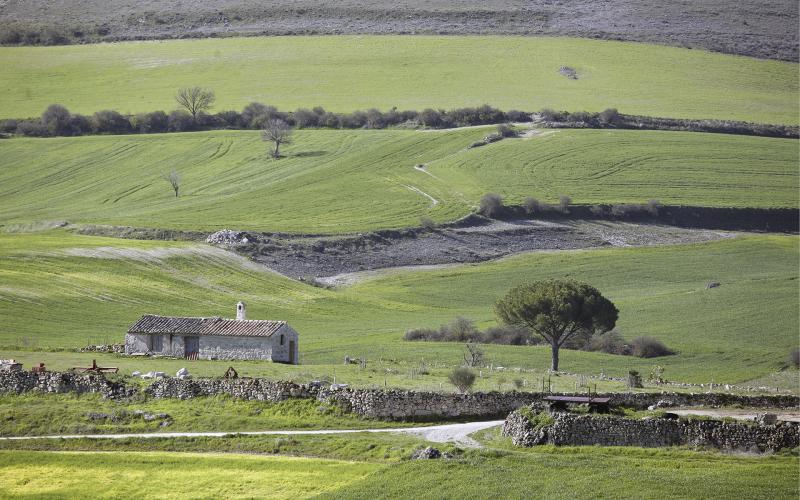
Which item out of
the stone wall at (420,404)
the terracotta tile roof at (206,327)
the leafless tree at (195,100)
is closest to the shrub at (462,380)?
the stone wall at (420,404)

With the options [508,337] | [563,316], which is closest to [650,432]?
[563,316]

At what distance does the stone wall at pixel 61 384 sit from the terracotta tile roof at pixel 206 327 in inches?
468

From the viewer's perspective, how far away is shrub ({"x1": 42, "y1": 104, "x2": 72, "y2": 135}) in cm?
14750

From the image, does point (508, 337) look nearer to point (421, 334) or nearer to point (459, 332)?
point (459, 332)

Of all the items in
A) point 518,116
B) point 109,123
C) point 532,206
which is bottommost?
point 532,206

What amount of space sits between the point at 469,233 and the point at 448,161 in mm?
24243

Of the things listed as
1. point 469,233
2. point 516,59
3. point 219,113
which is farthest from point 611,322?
point 516,59

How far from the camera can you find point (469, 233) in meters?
112

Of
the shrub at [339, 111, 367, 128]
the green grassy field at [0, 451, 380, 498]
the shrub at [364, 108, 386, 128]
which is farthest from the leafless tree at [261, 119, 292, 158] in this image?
the green grassy field at [0, 451, 380, 498]

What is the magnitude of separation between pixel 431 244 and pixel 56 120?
60.4 meters

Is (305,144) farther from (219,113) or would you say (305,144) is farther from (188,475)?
(188,475)

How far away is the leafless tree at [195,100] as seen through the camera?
154125 millimetres

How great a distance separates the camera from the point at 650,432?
3231 cm

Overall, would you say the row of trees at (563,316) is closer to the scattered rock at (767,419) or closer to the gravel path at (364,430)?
the gravel path at (364,430)
